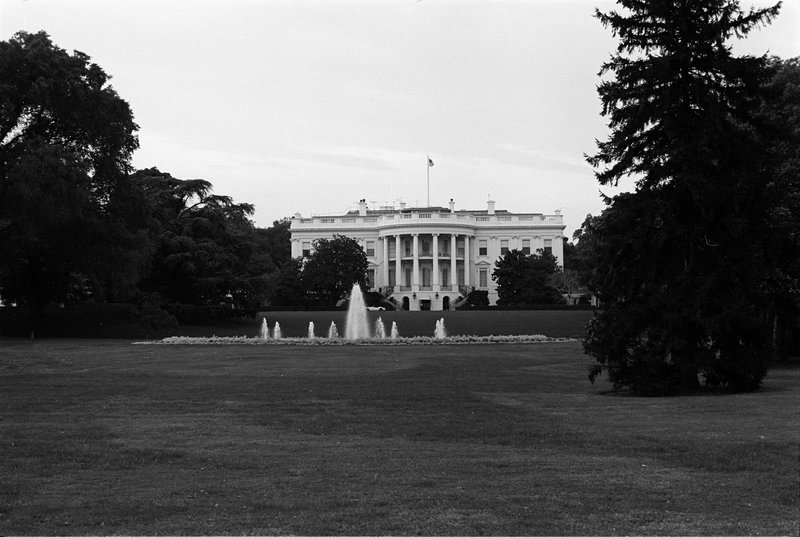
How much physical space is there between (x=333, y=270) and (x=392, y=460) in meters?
73.6

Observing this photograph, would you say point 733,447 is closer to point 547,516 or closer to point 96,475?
point 547,516

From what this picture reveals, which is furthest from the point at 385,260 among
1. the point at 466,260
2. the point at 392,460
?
the point at 392,460

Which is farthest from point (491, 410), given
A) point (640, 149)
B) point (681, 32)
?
point (681, 32)

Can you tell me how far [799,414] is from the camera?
12.2m

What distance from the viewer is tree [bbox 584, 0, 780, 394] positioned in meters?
16.2

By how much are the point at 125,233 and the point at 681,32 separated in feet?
101

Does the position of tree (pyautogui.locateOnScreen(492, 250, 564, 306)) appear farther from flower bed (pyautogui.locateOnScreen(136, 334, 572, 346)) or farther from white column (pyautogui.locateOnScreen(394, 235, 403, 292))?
flower bed (pyautogui.locateOnScreen(136, 334, 572, 346))

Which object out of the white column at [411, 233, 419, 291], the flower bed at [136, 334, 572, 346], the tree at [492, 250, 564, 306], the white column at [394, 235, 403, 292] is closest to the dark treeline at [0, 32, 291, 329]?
the flower bed at [136, 334, 572, 346]

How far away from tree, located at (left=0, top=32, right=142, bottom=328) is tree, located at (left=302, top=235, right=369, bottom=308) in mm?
38400

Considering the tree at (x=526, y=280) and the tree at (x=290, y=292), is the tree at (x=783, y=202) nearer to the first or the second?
the tree at (x=526, y=280)

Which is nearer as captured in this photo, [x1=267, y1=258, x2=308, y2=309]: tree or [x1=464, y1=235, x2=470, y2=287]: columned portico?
[x1=267, y1=258, x2=308, y2=309]: tree

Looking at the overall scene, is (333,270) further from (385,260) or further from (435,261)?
(385,260)

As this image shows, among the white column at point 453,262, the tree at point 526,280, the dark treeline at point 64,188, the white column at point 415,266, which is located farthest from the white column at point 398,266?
the dark treeline at point 64,188

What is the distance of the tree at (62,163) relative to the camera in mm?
37156
